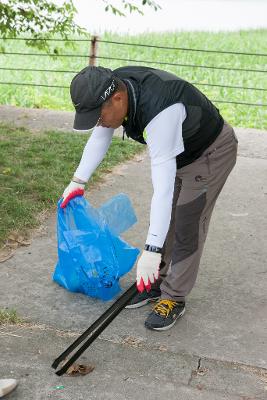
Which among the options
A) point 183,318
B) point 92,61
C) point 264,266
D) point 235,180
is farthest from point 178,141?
point 92,61

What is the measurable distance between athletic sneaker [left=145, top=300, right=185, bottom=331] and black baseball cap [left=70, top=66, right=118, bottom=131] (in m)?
1.17

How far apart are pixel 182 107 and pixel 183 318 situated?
3.98 feet

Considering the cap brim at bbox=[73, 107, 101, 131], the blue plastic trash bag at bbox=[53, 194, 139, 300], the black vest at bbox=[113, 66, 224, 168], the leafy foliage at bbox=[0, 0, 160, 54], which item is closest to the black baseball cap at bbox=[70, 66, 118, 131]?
the cap brim at bbox=[73, 107, 101, 131]

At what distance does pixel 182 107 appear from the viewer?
296cm

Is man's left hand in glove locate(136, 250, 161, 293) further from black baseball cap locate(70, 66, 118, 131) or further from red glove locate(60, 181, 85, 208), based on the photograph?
red glove locate(60, 181, 85, 208)

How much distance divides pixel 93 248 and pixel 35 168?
8.15 feet

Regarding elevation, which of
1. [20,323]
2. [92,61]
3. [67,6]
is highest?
[67,6]

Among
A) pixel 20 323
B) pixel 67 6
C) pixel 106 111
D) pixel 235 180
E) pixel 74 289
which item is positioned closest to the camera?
pixel 106 111

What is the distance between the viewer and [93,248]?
3512 mm

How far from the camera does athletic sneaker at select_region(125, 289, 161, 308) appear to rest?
11.8 feet

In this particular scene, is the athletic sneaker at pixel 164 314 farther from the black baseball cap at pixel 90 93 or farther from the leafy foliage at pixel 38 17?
the leafy foliage at pixel 38 17

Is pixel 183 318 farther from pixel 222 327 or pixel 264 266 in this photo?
pixel 264 266

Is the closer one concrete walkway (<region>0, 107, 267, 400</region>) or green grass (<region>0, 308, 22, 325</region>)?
concrete walkway (<region>0, 107, 267, 400</region>)

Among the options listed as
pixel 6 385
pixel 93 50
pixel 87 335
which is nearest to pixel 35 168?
pixel 87 335
